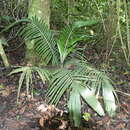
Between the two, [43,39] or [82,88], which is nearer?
[82,88]

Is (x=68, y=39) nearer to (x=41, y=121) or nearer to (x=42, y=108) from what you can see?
(x=42, y=108)

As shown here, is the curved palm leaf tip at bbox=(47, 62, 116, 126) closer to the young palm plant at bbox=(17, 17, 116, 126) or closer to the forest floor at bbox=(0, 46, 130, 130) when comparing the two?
the young palm plant at bbox=(17, 17, 116, 126)

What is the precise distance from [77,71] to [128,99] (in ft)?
2.67

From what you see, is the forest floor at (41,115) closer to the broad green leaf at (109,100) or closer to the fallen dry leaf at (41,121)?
the fallen dry leaf at (41,121)

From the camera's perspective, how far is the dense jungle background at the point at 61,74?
217cm

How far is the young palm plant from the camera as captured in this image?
2.06m

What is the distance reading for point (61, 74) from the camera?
7.76 ft

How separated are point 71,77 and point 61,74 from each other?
0.15 metres

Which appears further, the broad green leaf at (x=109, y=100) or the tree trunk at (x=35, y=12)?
the tree trunk at (x=35, y=12)

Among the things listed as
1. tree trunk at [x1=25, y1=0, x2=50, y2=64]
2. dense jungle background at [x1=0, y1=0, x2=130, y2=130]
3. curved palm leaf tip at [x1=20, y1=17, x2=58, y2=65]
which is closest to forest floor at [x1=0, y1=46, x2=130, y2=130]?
dense jungle background at [x1=0, y1=0, x2=130, y2=130]

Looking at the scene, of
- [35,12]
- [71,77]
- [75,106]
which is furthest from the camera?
[35,12]

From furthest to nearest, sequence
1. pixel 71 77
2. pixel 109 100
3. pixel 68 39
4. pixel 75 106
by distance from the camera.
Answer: pixel 68 39 → pixel 71 77 → pixel 109 100 → pixel 75 106

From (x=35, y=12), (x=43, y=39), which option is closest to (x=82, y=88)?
(x=43, y=39)

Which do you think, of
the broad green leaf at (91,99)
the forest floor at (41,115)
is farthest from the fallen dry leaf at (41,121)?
the broad green leaf at (91,99)
